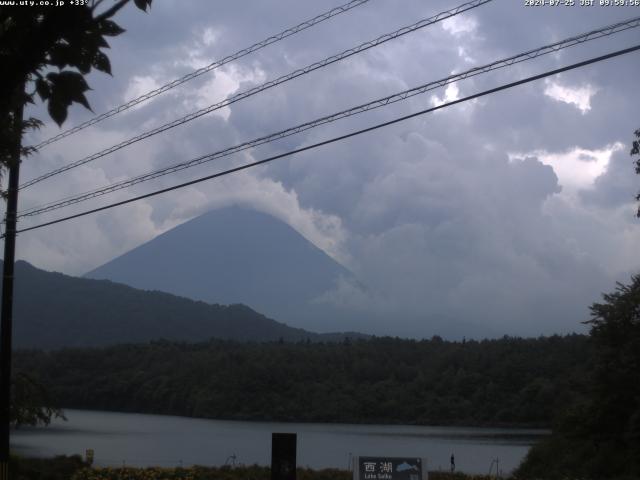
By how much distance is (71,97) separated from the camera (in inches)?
183

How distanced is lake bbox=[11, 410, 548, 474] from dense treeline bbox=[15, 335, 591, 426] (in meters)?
2.51

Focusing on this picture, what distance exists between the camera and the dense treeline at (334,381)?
7331 cm

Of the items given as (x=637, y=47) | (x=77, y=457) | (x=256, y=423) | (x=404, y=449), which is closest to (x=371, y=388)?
(x=256, y=423)

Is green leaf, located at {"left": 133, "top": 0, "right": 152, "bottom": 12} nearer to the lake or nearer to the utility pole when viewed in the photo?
the utility pole

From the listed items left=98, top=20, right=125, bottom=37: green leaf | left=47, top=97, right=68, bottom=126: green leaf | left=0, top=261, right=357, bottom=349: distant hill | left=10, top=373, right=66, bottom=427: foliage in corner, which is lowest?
left=10, top=373, right=66, bottom=427: foliage in corner

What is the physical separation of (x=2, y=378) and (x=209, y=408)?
242 ft

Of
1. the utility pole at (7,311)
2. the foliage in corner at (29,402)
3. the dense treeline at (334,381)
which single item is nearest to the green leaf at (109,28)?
the utility pole at (7,311)

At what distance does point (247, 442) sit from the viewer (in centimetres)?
5950

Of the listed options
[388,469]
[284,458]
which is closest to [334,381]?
[388,469]

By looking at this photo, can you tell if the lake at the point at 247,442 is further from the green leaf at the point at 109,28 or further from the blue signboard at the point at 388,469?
the green leaf at the point at 109,28

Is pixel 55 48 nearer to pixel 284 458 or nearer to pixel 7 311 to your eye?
pixel 284 458

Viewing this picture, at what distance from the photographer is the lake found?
44.3 m

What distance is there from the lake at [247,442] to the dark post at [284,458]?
23954 mm

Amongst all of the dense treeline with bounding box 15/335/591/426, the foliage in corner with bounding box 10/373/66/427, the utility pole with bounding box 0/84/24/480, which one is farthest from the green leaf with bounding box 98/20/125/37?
the dense treeline with bounding box 15/335/591/426
